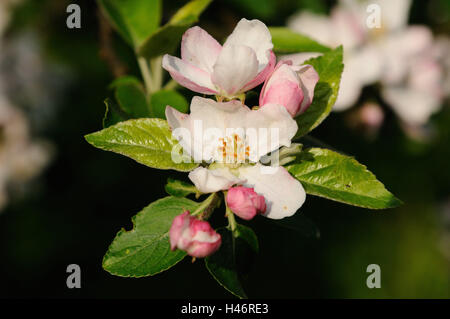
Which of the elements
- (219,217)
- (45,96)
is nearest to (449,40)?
(219,217)

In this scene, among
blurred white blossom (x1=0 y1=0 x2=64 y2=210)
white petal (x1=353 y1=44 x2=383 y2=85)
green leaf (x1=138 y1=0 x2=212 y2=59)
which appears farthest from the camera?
blurred white blossom (x1=0 y1=0 x2=64 y2=210)

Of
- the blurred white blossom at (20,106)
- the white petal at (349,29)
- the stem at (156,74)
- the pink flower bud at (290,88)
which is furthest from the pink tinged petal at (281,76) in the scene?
the blurred white blossom at (20,106)

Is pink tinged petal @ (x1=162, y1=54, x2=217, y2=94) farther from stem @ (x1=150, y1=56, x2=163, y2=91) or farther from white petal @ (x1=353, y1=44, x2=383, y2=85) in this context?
white petal @ (x1=353, y1=44, x2=383, y2=85)

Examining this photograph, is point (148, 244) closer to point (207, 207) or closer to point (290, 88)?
point (207, 207)

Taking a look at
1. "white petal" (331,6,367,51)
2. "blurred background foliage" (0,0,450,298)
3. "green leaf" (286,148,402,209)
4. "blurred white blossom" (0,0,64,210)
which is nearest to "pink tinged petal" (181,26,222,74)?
"green leaf" (286,148,402,209)

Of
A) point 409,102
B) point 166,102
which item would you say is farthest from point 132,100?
point 409,102

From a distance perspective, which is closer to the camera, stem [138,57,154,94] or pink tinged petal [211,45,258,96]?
pink tinged petal [211,45,258,96]

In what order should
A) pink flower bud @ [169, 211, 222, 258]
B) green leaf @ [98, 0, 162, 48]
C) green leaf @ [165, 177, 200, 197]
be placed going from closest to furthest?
pink flower bud @ [169, 211, 222, 258], green leaf @ [165, 177, 200, 197], green leaf @ [98, 0, 162, 48]
